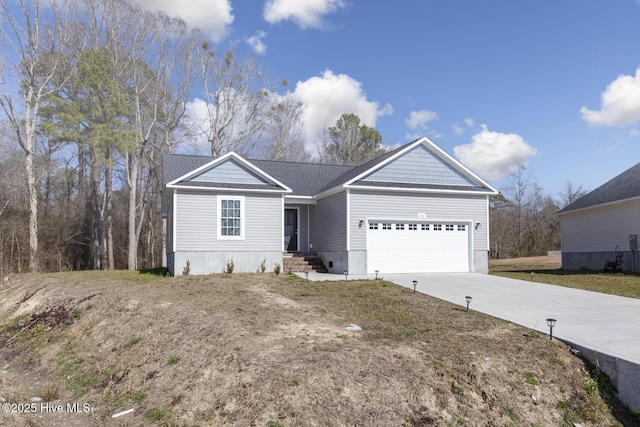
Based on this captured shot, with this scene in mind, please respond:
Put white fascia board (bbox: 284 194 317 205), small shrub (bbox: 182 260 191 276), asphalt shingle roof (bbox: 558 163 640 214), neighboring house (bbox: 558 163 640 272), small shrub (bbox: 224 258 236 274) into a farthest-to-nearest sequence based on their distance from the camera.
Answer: asphalt shingle roof (bbox: 558 163 640 214) < neighboring house (bbox: 558 163 640 272) < white fascia board (bbox: 284 194 317 205) < small shrub (bbox: 224 258 236 274) < small shrub (bbox: 182 260 191 276)

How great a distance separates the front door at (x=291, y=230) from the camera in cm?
2028

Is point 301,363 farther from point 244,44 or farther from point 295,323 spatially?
point 244,44

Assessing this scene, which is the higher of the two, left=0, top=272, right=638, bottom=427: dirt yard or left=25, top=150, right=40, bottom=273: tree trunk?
left=25, top=150, right=40, bottom=273: tree trunk

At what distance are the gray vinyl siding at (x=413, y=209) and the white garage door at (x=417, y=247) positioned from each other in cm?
29

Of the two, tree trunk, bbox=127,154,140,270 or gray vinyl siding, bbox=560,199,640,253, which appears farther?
tree trunk, bbox=127,154,140,270

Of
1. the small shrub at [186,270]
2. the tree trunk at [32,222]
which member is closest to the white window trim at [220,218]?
the small shrub at [186,270]

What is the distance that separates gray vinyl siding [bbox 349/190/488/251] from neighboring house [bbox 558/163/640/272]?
658cm

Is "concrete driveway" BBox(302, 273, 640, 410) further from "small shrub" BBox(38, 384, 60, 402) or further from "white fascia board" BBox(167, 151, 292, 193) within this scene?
"small shrub" BBox(38, 384, 60, 402)

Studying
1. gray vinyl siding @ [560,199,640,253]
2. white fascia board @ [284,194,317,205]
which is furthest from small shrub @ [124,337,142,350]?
gray vinyl siding @ [560,199,640,253]

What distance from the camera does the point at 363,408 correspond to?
543 centimetres

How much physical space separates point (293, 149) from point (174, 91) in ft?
35.6

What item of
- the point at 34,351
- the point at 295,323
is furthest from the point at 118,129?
the point at 295,323

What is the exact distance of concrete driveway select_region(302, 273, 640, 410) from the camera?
20.2 ft

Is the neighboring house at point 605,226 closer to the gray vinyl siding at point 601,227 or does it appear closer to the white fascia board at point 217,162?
the gray vinyl siding at point 601,227
